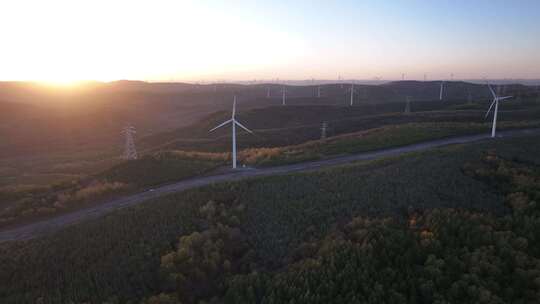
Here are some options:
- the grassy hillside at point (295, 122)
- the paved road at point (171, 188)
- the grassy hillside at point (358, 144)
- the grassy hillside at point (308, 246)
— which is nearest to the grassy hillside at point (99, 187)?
the paved road at point (171, 188)

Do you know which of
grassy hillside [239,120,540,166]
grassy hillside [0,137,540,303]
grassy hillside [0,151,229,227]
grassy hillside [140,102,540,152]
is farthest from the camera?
grassy hillside [140,102,540,152]

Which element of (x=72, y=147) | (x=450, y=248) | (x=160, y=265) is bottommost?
(x=72, y=147)

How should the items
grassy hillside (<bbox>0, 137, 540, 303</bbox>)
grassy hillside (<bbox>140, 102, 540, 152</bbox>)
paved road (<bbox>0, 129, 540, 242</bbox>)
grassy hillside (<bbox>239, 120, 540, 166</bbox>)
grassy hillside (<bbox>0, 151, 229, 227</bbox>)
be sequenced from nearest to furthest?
grassy hillside (<bbox>0, 137, 540, 303</bbox>) → paved road (<bbox>0, 129, 540, 242</bbox>) → grassy hillside (<bbox>0, 151, 229, 227</bbox>) → grassy hillside (<bbox>239, 120, 540, 166</bbox>) → grassy hillside (<bbox>140, 102, 540, 152</bbox>)

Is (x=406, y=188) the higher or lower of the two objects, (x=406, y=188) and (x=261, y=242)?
the higher

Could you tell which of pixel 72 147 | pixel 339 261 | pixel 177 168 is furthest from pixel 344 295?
pixel 72 147

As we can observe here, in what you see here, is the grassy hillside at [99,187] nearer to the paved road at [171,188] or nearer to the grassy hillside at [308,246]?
the paved road at [171,188]

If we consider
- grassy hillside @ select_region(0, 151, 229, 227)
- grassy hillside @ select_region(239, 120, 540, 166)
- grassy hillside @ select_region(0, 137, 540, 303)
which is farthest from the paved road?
grassy hillside @ select_region(0, 137, 540, 303)

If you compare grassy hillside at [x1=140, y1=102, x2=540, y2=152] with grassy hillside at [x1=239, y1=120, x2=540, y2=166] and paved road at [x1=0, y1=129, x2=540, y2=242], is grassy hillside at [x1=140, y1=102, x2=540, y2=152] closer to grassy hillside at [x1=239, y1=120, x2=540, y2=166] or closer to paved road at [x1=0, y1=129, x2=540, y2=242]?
grassy hillside at [x1=239, y1=120, x2=540, y2=166]

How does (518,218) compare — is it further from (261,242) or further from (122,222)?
(122,222)

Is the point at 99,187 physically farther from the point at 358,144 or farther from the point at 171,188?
the point at 358,144
